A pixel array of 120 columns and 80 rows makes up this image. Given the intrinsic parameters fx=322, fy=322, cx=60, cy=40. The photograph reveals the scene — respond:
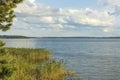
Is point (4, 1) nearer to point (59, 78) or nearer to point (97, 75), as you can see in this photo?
point (59, 78)

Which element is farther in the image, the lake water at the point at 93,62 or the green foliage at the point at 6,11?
the lake water at the point at 93,62

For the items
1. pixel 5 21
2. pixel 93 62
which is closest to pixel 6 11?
pixel 5 21

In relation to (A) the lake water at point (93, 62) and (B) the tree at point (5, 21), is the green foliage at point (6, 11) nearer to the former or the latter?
(B) the tree at point (5, 21)

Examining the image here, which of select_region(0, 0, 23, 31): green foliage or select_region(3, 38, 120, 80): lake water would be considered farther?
select_region(3, 38, 120, 80): lake water

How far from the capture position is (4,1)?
17859mm

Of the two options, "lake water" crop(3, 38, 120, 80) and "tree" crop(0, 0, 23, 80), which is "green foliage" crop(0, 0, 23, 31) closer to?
"tree" crop(0, 0, 23, 80)

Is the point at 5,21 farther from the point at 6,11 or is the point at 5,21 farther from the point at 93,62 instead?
the point at 93,62

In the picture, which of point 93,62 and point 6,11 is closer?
point 6,11

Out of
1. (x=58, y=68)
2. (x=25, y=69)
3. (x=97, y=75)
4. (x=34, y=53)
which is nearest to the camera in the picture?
(x=25, y=69)

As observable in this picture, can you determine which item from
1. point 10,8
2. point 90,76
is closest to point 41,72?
point 10,8

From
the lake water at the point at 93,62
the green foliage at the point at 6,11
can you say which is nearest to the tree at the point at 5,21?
the green foliage at the point at 6,11

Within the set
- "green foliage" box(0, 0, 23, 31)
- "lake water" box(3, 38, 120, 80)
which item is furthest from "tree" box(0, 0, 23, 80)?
"lake water" box(3, 38, 120, 80)

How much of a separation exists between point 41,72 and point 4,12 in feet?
24.8

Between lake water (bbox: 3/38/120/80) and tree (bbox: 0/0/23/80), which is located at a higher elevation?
tree (bbox: 0/0/23/80)
